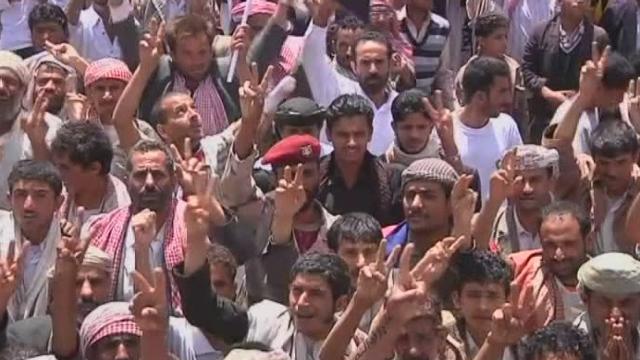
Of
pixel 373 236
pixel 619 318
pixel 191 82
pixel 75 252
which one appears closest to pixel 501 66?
pixel 191 82

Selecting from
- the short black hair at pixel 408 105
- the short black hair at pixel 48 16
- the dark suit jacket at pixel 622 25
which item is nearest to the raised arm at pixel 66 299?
the short black hair at pixel 408 105

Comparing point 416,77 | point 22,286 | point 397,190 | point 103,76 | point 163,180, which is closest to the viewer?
point 22,286

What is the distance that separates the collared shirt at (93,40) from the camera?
29.1 feet

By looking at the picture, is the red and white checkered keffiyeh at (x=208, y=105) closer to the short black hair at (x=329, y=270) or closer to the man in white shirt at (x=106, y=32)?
the man in white shirt at (x=106, y=32)

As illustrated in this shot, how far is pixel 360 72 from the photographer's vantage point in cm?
822

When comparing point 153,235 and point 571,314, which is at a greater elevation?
point 153,235

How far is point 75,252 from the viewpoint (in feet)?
18.5

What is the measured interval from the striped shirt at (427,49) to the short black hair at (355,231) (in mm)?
2720

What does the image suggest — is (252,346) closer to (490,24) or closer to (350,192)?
(350,192)

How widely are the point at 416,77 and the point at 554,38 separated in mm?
827

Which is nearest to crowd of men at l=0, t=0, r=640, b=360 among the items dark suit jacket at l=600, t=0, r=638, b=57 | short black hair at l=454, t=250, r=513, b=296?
short black hair at l=454, t=250, r=513, b=296

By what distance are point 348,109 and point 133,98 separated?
3.15 feet

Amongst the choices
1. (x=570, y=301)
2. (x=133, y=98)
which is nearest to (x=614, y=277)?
(x=570, y=301)

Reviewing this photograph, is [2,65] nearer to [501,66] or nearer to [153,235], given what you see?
[153,235]
